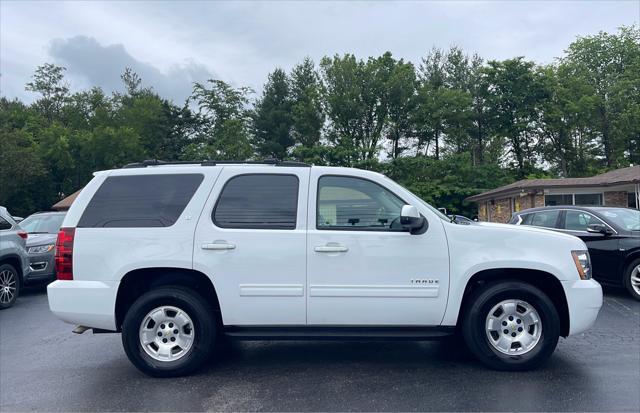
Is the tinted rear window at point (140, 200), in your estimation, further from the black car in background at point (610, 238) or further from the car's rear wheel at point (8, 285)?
the black car in background at point (610, 238)

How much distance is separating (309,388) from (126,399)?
5.15ft

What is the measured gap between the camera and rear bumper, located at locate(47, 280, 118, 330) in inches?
201

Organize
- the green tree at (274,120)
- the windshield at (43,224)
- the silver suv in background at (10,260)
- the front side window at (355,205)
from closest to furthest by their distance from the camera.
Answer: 1. the front side window at (355,205)
2. the silver suv in background at (10,260)
3. the windshield at (43,224)
4. the green tree at (274,120)

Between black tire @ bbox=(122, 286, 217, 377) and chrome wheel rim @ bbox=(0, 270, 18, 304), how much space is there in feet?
18.9

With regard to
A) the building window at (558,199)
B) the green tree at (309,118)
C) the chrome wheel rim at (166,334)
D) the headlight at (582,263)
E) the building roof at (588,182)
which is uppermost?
the green tree at (309,118)

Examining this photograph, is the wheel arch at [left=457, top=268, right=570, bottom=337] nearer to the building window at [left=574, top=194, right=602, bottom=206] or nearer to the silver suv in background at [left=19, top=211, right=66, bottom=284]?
the silver suv in background at [left=19, top=211, right=66, bottom=284]

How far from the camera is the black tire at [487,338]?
5121 millimetres

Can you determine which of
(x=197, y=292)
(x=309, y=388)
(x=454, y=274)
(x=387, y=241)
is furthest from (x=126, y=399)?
(x=454, y=274)

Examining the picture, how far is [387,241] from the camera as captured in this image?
5117 millimetres

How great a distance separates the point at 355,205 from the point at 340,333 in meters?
1.22

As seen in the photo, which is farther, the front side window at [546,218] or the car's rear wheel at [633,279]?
the front side window at [546,218]

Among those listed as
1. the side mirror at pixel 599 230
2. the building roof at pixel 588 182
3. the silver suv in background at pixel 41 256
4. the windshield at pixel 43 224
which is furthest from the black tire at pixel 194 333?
the building roof at pixel 588 182

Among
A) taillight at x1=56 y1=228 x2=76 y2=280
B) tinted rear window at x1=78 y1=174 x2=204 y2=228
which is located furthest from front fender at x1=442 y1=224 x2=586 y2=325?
taillight at x1=56 y1=228 x2=76 y2=280

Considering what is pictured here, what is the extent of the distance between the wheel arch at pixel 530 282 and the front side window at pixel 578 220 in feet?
16.1
